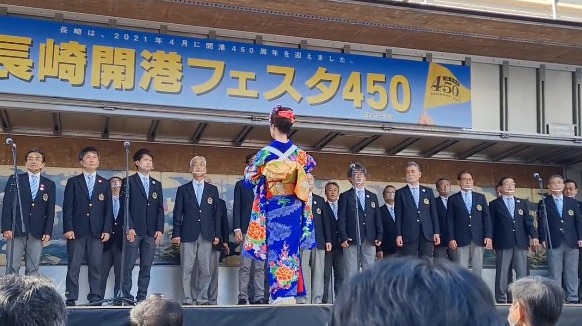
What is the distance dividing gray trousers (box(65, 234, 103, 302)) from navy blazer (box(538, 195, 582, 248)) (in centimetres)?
481

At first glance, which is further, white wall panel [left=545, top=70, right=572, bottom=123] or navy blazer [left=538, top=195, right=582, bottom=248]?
white wall panel [left=545, top=70, right=572, bottom=123]

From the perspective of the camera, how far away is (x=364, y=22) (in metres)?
6.85

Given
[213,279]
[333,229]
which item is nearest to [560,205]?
[333,229]

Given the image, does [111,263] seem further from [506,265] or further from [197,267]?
[506,265]

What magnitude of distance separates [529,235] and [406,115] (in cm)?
202

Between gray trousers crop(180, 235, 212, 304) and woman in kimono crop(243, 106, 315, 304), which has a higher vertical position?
woman in kimono crop(243, 106, 315, 304)

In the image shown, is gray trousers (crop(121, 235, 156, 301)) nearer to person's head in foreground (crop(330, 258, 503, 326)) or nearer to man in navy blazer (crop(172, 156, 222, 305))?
man in navy blazer (crop(172, 156, 222, 305))

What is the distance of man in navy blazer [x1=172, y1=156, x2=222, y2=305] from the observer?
6.77 metres

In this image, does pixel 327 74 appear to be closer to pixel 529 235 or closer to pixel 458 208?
pixel 458 208

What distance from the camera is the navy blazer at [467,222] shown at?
7543mm

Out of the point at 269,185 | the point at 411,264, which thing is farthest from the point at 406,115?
the point at 411,264

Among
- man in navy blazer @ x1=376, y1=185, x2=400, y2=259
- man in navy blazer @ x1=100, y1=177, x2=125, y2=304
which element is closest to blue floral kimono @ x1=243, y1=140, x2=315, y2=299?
man in navy blazer @ x1=100, y1=177, x2=125, y2=304

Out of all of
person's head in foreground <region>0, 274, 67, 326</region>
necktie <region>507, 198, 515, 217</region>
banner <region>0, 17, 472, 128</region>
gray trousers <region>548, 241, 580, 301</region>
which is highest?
banner <region>0, 17, 472, 128</region>

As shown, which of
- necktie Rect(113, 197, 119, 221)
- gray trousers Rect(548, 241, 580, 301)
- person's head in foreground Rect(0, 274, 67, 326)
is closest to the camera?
person's head in foreground Rect(0, 274, 67, 326)
